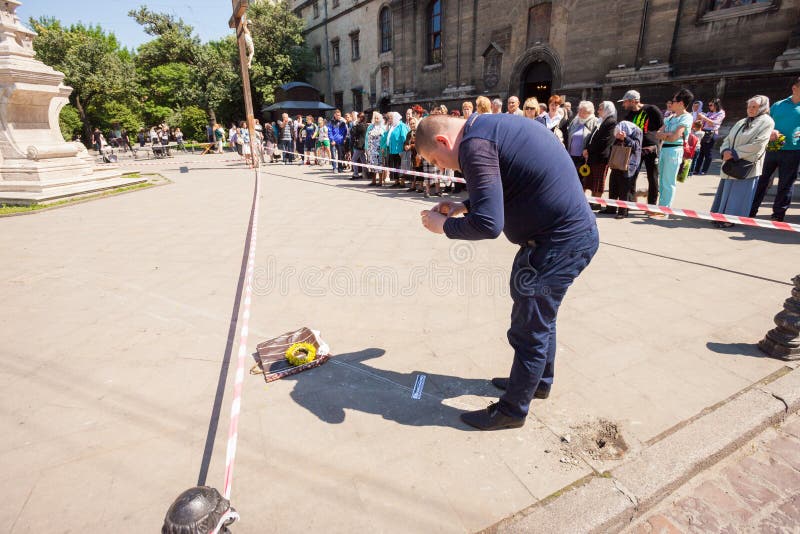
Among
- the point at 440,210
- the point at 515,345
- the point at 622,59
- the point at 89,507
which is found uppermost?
the point at 622,59

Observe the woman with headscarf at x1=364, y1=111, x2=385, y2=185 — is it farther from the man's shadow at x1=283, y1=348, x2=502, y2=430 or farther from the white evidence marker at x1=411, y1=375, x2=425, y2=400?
the white evidence marker at x1=411, y1=375, x2=425, y2=400

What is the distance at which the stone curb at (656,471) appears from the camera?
182cm

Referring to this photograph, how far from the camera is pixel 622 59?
1421 cm

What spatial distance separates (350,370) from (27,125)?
11794 millimetres

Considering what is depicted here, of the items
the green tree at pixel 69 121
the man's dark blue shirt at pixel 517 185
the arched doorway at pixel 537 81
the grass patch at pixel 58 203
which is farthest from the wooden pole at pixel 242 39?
the green tree at pixel 69 121

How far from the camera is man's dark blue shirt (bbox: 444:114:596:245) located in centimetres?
181

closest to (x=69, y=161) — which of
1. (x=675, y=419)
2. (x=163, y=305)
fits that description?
(x=163, y=305)

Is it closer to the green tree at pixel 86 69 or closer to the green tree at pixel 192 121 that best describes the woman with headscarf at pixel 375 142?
the green tree at pixel 192 121

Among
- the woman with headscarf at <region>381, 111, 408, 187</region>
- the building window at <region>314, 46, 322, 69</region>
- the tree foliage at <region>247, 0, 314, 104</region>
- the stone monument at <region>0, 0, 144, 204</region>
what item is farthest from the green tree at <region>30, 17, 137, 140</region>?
the woman with headscarf at <region>381, 111, 408, 187</region>

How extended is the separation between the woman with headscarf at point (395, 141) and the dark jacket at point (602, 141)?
4.57m

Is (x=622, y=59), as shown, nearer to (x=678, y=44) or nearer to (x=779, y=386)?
(x=678, y=44)

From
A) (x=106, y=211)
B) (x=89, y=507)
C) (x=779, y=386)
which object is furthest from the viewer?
(x=106, y=211)

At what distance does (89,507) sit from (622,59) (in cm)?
1770

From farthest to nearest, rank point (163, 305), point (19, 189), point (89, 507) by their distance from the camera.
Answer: point (19, 189) < point (163, 305) < point (89, 507)
